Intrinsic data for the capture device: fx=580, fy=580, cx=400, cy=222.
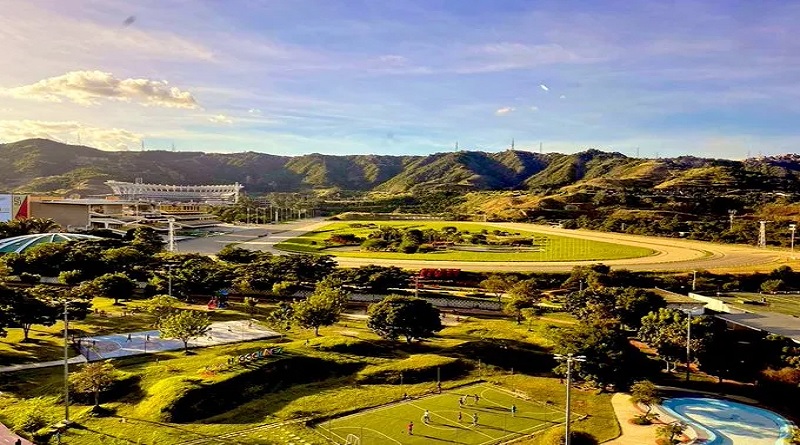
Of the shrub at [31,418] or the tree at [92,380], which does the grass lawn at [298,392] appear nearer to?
the shrub at [31,418]

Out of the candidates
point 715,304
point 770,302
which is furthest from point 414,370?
point 770,302

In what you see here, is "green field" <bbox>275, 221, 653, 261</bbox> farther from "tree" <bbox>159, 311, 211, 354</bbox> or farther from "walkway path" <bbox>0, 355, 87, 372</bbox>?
"walkway path" <bbox>0, 355, 87, 372</bbox>

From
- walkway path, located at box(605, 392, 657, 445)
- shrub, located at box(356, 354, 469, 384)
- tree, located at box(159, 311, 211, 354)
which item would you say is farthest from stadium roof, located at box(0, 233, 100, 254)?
walkway path, located at box(605, 392, 657, 445)

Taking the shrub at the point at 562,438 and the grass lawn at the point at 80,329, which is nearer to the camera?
the shrub at the point at 562,438

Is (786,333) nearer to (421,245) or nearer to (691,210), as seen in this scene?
(421,245)

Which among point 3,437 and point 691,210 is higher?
point 691,210

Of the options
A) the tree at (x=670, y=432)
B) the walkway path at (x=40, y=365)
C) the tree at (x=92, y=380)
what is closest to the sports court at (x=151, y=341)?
the walkway path at (x=40, y=365)

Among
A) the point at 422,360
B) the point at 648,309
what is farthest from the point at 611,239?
the point at 422,360
